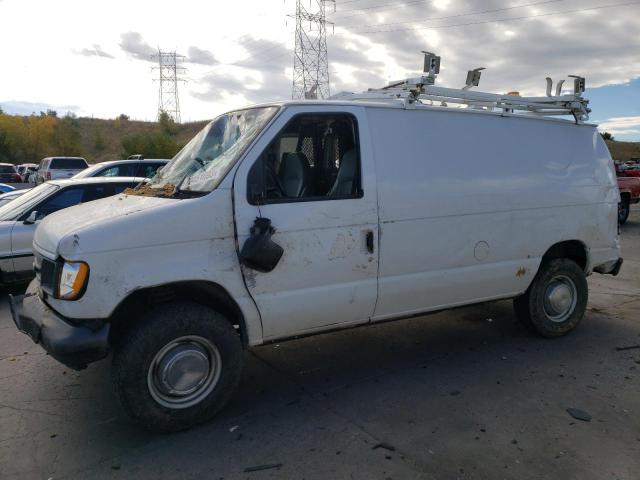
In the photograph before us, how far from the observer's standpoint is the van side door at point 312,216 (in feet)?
12.0

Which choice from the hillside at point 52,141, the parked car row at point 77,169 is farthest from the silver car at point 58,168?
the hillside at point 52,141

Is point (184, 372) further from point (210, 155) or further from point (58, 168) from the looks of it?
point (58, 168)

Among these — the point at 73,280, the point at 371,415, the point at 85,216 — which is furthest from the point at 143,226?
the point at 371,415

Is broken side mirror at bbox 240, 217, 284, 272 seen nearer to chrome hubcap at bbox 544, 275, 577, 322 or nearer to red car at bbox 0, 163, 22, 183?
chrome hubcap at bbox 544, 275, 577, 322

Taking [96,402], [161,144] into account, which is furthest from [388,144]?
[161,144]

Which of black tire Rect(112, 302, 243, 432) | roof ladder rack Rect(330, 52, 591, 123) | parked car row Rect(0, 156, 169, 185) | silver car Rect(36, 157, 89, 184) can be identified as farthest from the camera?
silver car Rect(36, 157, 89, 184)

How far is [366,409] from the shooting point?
12.6 feet

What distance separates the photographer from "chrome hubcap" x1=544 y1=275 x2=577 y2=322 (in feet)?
17.5

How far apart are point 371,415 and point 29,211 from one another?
5744 millimetres

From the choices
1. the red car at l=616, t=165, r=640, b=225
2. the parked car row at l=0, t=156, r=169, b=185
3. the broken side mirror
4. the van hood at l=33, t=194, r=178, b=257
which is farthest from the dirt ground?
the red car at l=616, t=165, r=640, b=225

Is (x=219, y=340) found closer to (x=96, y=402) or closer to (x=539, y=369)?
(x=96, y=402)

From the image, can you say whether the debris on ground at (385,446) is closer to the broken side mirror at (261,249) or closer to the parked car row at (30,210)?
the broken side mirror at (261,249)

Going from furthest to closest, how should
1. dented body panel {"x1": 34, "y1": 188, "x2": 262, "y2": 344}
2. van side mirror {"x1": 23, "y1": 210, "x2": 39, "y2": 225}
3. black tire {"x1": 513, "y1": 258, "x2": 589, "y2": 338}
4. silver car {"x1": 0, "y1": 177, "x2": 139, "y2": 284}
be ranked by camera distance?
van side mirror {"x1": 23, "y1": 210, "x2": 39, "y2": 225} < silver car {"x1": 0, "y1": 177, "x2": 139, "y2": 284} < black tire {"x1": 513, "y1": 258, "x2": 589, "y2": 338} < dented body panel {"x1": 34, "y1": 188, "x2": 262, "y2": 344}

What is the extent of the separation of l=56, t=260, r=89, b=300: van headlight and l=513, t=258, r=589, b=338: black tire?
162 inches
